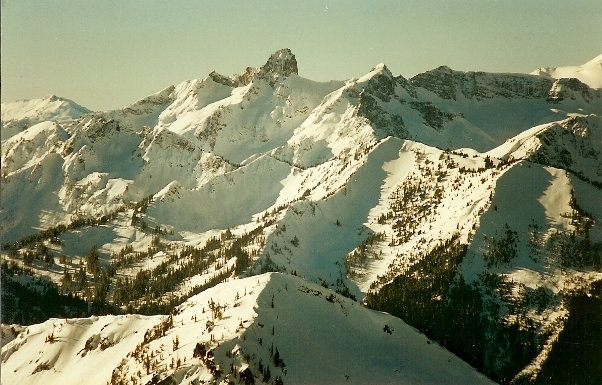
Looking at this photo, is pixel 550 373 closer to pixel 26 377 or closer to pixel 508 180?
pixel 508 180

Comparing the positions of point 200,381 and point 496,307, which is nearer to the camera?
point 200,381

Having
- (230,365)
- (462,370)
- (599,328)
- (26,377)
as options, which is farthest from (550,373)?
(26,377)

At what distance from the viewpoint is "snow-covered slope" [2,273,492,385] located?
4950 centimetres

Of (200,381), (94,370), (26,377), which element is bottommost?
(26,377)

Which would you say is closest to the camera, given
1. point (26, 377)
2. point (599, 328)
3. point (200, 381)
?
point (200, 381)

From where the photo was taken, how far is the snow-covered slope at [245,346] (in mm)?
49500

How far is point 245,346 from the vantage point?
50031mm

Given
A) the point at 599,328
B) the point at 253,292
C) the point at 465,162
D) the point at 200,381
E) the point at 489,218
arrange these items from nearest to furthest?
the point at 200,381, the point at 253,292, the point at 599,328, the point at 489,218, the point at 465,162

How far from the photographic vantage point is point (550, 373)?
119m

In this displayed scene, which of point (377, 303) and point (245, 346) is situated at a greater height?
point (245, 346)

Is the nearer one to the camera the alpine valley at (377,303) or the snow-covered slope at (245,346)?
the snow-covered slope at (245,346)

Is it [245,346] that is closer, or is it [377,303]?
[245,346]

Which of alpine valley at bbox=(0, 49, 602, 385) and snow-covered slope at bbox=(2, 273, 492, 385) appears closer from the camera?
snow-covered slope at bbox=(2, 273, 492, 385)

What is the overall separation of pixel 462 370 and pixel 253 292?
3160 cm
